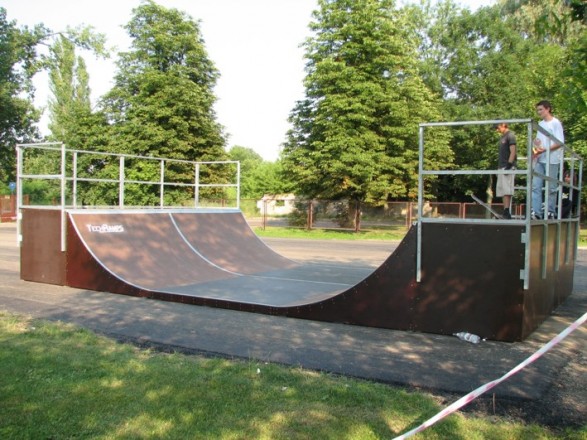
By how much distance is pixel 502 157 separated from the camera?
290 inches

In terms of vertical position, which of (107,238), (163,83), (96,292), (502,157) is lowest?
(96,292)

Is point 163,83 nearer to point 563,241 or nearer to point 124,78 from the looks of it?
point 124,78

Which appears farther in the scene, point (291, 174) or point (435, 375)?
point (291, 174)

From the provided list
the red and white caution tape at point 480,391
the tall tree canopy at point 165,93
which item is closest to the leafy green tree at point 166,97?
the tall tree canopy at point 165,93

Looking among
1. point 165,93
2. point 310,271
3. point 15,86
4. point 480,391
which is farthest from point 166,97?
point 480,391

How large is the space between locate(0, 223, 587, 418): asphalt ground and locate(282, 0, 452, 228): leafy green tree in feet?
66.1

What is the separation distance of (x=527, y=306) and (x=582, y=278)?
6.85 meters

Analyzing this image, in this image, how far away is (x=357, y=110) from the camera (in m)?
28.3

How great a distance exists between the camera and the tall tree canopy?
35.0 metres

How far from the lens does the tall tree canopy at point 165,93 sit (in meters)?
35.0

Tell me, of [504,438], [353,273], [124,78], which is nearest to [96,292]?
[353,273]

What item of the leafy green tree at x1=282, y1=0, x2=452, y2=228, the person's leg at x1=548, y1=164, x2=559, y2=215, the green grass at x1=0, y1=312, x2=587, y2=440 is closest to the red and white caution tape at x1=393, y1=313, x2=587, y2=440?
the green grass at x1=0, y1=312, x2=587, y2=440

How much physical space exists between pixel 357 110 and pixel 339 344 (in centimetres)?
2348

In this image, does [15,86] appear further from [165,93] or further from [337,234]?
[337,234]
